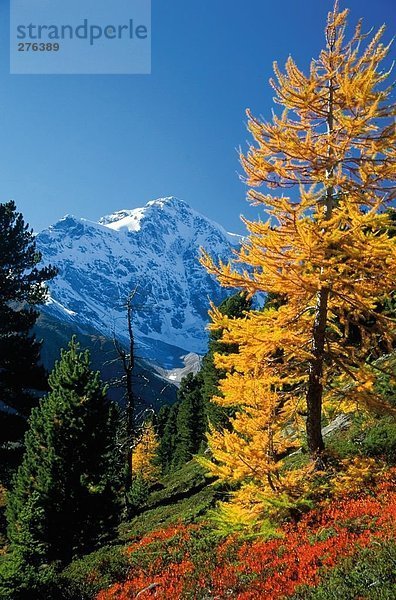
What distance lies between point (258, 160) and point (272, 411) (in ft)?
17.8

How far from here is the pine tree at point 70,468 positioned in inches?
565

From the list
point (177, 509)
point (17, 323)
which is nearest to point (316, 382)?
point (177, 509)

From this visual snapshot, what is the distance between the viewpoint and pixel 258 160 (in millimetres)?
9008

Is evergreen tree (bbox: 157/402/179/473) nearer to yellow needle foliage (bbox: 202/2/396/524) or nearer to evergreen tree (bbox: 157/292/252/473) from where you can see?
evergreen tree (bbox: 157/292/252/473)

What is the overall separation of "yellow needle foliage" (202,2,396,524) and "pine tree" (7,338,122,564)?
23.2ft

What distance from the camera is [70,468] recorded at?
14.8m

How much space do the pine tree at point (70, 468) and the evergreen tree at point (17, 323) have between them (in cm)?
1072

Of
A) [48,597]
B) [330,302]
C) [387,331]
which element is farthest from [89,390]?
[387,331]

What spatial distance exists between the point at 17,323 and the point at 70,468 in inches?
598

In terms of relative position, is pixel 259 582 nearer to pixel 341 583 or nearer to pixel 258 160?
pixel 341 583

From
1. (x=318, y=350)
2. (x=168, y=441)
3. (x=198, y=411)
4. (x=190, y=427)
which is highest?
(x=318, y=350)

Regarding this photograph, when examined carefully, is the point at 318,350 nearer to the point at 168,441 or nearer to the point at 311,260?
the point at 311,260

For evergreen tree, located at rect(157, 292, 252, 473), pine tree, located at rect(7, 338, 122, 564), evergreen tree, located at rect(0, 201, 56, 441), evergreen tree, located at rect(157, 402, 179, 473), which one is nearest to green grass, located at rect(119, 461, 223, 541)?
pine tree, located at rect(7, 338, 122, 564)

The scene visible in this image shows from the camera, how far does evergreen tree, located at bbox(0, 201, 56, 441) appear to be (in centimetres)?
2605
